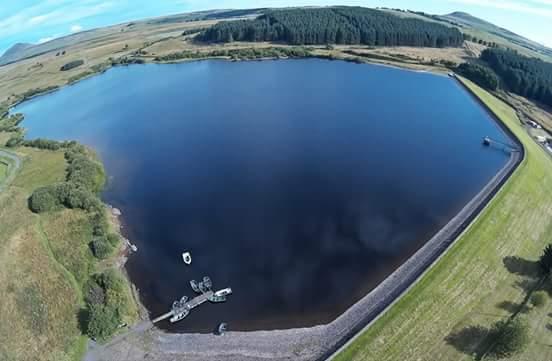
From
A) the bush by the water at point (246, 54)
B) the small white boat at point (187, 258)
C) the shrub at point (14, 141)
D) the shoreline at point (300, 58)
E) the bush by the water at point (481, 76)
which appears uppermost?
the bush by the water at point (246, 54)

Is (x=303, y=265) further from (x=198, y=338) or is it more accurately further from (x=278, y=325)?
(x=198, y=338)

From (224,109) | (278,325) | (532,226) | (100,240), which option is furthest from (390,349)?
(224,109)

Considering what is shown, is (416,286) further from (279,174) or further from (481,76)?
(481,76)

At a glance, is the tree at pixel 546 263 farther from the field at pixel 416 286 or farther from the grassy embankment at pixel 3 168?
the grassy embankment at pixel 3 168

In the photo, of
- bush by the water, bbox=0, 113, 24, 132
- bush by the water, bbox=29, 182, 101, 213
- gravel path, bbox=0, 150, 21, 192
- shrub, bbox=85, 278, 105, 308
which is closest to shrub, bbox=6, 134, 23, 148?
gravel path, bbox=0, 150, 21, 192

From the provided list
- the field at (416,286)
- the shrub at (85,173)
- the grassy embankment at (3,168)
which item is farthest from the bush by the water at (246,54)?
the field at (416,286)

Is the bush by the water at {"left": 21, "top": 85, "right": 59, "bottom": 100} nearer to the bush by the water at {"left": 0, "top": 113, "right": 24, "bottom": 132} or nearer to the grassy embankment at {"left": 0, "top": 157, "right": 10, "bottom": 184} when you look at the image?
the bush by the water at {"left": 0, "top": 113, "right": 24, "bottom": 132}

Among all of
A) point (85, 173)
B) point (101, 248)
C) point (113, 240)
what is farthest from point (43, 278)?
point (85, 173)
